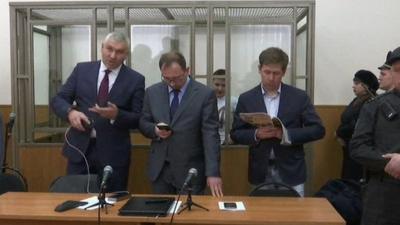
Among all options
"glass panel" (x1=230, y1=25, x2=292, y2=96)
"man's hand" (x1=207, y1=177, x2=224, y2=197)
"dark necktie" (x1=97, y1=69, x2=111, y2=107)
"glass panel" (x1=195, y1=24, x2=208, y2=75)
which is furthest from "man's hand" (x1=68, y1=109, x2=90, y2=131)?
"glass panel" (x1=230, y1=25, x2=292, y2=96)

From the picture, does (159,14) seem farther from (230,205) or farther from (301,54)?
(230,205)

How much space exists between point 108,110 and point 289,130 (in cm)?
123

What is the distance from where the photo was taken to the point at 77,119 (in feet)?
10.1

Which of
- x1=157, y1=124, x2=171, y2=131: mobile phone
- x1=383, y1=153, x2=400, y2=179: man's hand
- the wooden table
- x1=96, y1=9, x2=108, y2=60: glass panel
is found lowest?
the wooden table

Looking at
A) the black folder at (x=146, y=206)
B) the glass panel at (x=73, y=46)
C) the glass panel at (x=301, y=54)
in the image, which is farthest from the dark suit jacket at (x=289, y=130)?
the glass panel at (x=73, y=46)

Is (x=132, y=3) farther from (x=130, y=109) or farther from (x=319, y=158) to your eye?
(x=319, y=158)

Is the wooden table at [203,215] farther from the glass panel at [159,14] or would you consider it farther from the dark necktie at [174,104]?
the glass panel at [159,14]

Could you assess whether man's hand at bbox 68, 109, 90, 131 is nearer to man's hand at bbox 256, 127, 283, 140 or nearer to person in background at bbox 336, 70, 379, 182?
man's hand at bbox 256, 127, 283, 140

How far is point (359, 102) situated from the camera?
439 cm

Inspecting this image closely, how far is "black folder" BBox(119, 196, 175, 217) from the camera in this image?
7.07 feet

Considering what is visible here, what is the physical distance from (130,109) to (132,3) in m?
1.33

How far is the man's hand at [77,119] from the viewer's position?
3.07m

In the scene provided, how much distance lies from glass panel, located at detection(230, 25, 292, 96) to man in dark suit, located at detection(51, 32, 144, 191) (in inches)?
51.7

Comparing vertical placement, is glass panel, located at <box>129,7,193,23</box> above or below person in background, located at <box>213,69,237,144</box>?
above
